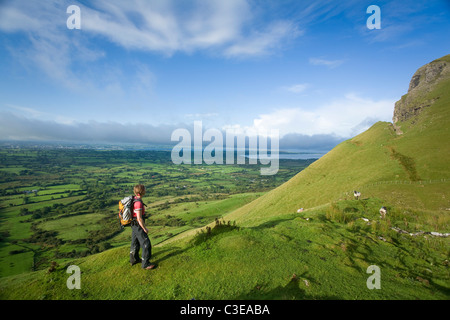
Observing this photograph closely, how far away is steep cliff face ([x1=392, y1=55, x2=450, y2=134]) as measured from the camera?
3672 cm

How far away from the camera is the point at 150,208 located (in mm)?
99375

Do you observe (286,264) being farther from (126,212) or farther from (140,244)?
(126,212)

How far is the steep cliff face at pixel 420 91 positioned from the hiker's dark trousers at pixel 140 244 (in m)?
47.7

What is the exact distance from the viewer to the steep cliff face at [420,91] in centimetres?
3672

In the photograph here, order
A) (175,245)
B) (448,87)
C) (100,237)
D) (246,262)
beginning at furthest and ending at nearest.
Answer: (100,237) < (448,87) < (175,245) < (246,262)

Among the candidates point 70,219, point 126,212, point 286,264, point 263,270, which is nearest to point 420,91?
point 286,264

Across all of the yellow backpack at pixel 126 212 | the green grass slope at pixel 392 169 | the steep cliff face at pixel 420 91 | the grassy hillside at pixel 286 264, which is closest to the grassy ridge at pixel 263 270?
the grassy hillside at pixel 286 264

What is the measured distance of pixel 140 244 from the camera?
745 cm

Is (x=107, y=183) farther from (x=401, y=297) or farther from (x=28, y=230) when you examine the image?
(x=401, y=297)

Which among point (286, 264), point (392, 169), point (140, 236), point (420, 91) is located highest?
point (420, 91)

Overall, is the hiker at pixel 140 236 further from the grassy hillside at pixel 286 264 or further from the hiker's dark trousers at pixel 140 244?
the grassy hillside at pixel 286 264

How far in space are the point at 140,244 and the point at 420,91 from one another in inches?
2242

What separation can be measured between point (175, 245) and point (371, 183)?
2836cm
